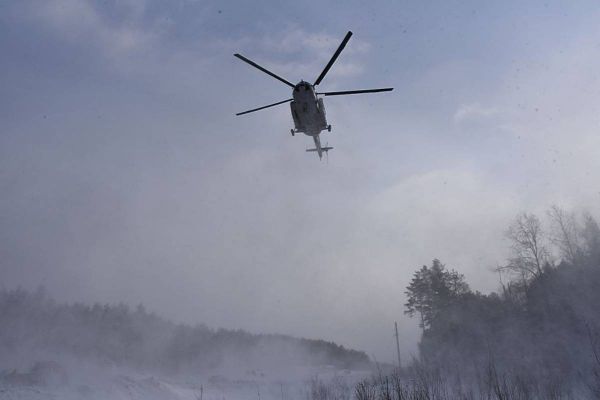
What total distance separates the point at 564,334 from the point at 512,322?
5.10 m

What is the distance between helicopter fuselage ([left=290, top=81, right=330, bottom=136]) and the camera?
1479 cm

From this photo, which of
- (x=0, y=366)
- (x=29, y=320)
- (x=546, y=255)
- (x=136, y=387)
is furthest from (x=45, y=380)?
(x=546, y=255)

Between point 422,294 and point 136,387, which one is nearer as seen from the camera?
point 136,387

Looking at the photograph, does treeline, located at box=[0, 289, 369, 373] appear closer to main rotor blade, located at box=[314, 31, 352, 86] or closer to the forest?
the forest

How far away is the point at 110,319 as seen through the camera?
5612 centimetres

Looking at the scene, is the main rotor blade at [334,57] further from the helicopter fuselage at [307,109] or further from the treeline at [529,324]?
the treeline at [529,324]

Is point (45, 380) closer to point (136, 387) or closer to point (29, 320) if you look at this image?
point (136, 387)

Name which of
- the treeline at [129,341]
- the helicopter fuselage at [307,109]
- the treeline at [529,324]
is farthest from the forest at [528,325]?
the treeline at [129,341]

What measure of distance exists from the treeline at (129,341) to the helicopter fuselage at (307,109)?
155 ft

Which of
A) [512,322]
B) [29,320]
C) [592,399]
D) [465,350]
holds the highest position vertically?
[29,320]

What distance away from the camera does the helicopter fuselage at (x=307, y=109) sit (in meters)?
14.8

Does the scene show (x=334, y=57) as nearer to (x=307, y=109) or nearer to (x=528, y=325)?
(x=307, y=109)

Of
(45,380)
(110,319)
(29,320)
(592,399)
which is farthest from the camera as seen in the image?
(110,319)

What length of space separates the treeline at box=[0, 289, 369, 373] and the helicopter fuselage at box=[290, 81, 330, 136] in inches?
1855
